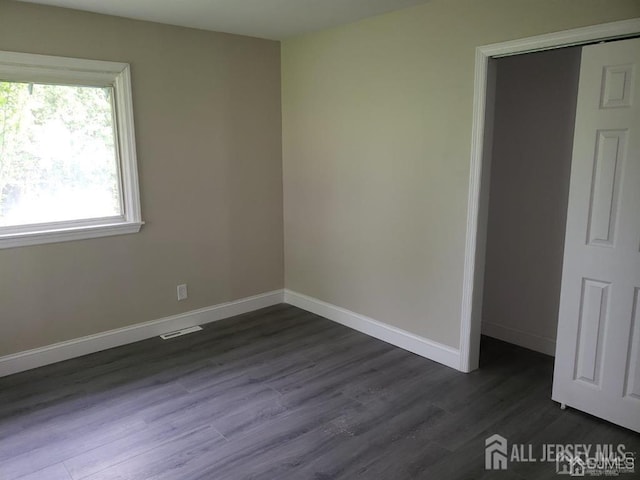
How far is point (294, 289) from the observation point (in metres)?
4.63

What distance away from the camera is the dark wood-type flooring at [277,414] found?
2350 mm

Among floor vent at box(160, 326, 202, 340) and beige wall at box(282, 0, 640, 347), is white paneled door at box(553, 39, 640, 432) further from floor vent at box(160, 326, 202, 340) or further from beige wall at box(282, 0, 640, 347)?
floor vent at box(160, 326, 202, 340)

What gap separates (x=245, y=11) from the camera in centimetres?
326

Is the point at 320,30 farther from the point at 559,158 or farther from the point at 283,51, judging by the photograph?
the point at 559,158

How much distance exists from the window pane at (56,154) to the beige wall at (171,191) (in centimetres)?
23

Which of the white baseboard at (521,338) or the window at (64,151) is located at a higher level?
the window at (64,151)

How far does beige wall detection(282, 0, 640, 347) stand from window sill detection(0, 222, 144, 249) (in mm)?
1533

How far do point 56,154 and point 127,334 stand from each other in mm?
1443

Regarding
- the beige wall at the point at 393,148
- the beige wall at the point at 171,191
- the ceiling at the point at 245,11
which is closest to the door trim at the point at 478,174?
the beige wall at the point at 393,148

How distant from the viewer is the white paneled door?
2385 mm

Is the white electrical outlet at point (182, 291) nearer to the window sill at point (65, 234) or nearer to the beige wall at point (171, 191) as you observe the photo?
the beige wall at point (171, 191)

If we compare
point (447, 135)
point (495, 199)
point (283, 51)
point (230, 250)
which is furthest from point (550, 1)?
point (230, 250)

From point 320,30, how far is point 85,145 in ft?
6.69

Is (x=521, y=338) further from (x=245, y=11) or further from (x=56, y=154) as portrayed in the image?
(x=56, y=154)
